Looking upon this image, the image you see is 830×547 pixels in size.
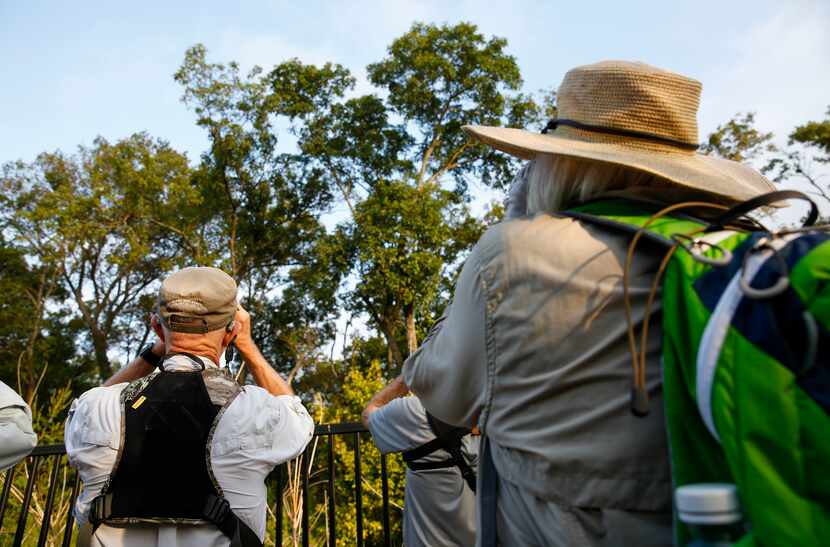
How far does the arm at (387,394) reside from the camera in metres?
2.18

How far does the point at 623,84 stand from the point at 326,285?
1774 cm

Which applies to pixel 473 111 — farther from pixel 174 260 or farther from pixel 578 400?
pixel 578 400

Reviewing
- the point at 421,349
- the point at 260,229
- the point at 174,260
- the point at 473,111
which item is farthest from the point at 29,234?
the point at 421,349

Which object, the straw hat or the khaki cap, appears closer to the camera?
the straw hat

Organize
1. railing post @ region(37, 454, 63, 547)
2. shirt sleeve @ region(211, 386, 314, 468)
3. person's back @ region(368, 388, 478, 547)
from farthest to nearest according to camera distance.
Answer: person's back @ region(368, 388, 478, 547) → railing post @ region(37, 454, 63, 547) → shirt sleeve @ region(211, 386, 314, 468)

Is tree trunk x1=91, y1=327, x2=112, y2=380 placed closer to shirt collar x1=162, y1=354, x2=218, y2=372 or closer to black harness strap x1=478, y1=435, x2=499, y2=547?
shirt collar x1=162, y1=354, x2=218, y2=372

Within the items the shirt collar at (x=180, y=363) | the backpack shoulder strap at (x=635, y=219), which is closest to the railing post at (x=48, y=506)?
the shirt collar at (x=180, y=363)

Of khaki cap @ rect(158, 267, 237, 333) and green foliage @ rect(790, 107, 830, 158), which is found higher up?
green foliage @ rect(790, 107, 830, 158)

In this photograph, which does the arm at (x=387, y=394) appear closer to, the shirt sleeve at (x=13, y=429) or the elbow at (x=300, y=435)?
the elbow at (x=300, y=435)

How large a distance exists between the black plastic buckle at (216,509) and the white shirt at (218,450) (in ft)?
0.10

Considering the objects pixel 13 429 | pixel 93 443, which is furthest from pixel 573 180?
pixel 13 429

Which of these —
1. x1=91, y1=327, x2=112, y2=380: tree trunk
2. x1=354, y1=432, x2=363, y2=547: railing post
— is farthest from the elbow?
x1=91, y1=327, x2=112, y2=380: tree trunk

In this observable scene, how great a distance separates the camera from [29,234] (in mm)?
21781

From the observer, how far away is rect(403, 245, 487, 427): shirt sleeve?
1191 millimetres
